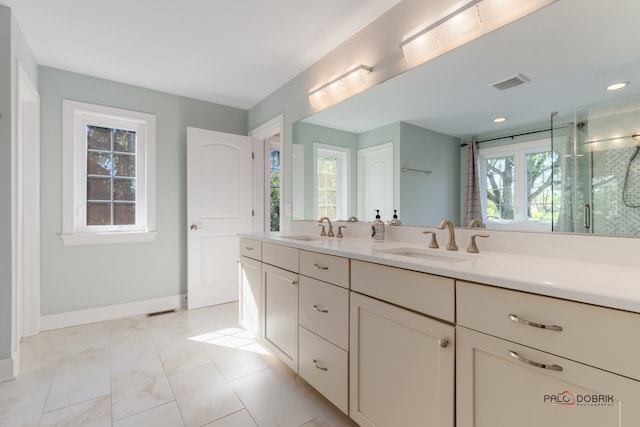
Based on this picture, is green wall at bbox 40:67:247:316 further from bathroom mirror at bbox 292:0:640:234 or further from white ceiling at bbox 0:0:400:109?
bathroom mirror at bbox 292:0:640:234

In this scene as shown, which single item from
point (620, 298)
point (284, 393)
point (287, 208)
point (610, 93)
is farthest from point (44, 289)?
point (610, 93)

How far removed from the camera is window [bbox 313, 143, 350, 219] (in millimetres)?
2255

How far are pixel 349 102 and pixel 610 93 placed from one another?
1.43 metres

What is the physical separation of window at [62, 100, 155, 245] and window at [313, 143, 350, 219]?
1.80m

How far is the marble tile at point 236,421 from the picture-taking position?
4.79 ft

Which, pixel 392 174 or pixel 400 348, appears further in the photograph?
pixel 392 174

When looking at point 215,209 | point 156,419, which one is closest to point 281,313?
point 156,419

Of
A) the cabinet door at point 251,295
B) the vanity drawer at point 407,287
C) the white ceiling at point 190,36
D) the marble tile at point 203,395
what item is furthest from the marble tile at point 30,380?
the white ceiling at point 190,36

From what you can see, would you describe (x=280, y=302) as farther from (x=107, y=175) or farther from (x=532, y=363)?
(x=107, y=175)

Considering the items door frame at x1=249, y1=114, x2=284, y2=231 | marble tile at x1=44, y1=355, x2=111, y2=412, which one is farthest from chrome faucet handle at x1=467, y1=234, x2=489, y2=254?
door frame at x1=249, y1=114, x2=284, y2=231

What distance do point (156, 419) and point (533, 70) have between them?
236 centimetres

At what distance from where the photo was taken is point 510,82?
52.2 inches

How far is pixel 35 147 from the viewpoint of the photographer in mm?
2510

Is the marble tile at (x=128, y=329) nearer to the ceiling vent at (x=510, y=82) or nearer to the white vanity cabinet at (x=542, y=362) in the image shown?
the white vanity cabinet at (x=542, y=362)
